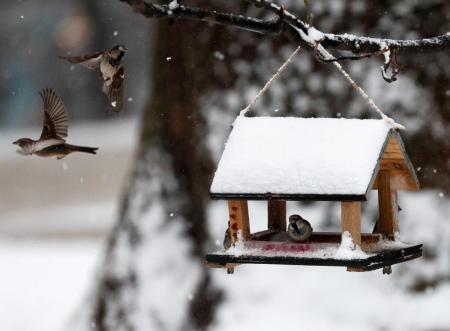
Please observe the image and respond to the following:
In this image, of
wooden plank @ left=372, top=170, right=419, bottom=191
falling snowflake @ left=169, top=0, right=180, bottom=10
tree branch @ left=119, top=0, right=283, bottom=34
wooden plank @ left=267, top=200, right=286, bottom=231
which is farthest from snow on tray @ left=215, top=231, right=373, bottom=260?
falling snowflake @ left=169, top=0, right=180, bottom=10

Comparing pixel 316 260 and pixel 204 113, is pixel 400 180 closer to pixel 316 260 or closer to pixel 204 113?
pixel 316 260

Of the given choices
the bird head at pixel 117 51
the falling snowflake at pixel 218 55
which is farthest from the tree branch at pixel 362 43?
the falling snowflake at pixel 218 55

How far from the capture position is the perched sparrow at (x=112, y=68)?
2.93 metres

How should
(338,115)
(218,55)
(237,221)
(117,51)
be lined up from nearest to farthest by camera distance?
1. (117,51)
2. (237,221)
3. (338,115)
4. (218,55)

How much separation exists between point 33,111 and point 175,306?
838cm

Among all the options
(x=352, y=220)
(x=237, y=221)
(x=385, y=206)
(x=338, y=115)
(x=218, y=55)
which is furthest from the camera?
(x=218, y=55)

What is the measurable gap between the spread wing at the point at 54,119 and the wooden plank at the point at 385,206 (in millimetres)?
974

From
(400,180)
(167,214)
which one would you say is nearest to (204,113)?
(167,214)

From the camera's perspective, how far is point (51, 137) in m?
3.05

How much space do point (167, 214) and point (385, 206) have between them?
8.80 feet

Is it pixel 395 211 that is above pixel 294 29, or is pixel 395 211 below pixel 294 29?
below

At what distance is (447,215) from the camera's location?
568 centimetres

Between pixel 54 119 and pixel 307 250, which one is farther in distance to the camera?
pixel 54 119

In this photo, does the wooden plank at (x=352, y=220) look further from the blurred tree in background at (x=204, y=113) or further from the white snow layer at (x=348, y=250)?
the blurred tree in background at (x=204, y=113)
